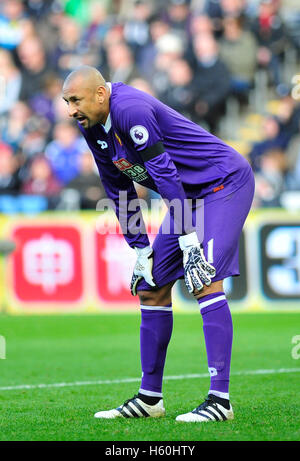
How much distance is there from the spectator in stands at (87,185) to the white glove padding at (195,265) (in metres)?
8.86

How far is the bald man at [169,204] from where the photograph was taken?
5336 millimetres

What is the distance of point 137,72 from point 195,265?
11.8m

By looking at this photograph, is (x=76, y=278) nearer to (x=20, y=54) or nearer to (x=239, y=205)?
(x=20, y=54)

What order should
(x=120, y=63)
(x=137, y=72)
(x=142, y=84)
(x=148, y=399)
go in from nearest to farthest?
(x=148, y=399), (x=142, y=84), (x=137, y=72), (x=120, y=63)

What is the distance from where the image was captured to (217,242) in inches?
215

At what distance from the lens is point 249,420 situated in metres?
5.32

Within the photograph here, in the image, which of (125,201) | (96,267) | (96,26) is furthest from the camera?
(96,26)

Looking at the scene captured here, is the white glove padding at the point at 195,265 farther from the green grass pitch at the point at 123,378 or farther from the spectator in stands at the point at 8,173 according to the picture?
the spectator in stands at the point at 8,173

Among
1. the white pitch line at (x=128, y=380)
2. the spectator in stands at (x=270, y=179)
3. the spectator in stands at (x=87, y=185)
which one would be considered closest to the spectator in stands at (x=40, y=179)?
the spectator in stands at (x=87, y=185)

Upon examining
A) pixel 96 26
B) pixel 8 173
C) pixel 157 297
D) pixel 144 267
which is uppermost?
pixel 96 26

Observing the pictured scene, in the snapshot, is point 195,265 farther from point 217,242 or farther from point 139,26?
point 139,26

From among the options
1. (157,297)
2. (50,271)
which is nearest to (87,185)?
(50,271)

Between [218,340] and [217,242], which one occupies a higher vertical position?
[217,242]

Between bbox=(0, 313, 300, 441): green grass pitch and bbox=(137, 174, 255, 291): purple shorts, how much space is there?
0.85 m
